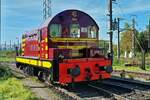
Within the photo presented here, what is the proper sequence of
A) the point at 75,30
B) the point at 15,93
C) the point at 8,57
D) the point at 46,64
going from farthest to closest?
the point at 8,57 → the point at 75,30 → the point at 46,64 → the point at 15,93

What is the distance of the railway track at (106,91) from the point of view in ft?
44.8

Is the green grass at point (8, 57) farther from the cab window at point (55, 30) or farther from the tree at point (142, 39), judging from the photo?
the cab window at point (55, 30)

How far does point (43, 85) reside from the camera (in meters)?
18.0

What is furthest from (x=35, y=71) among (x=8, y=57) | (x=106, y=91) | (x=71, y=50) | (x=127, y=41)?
(x=127, y=41)

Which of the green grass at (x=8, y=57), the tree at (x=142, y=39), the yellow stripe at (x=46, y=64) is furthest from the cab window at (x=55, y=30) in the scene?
the tree at (x=142, y=39)

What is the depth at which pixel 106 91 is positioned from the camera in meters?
14.7

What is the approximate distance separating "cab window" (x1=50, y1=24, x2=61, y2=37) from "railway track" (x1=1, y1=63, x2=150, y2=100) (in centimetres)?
246

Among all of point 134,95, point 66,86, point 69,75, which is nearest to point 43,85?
point 66,86

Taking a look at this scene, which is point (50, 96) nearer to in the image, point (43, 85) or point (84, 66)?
point (84, 66)

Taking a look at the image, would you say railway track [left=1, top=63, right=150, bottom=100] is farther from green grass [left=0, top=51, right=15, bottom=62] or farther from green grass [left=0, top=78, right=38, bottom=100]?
green grass [left=0, top=51, right=15, bottom=62]

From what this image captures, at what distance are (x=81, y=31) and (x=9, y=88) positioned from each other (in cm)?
441

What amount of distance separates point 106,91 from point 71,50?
2.58m

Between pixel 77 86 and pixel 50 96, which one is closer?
pixel 50 96

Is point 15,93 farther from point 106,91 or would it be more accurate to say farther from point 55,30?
point 55,30
